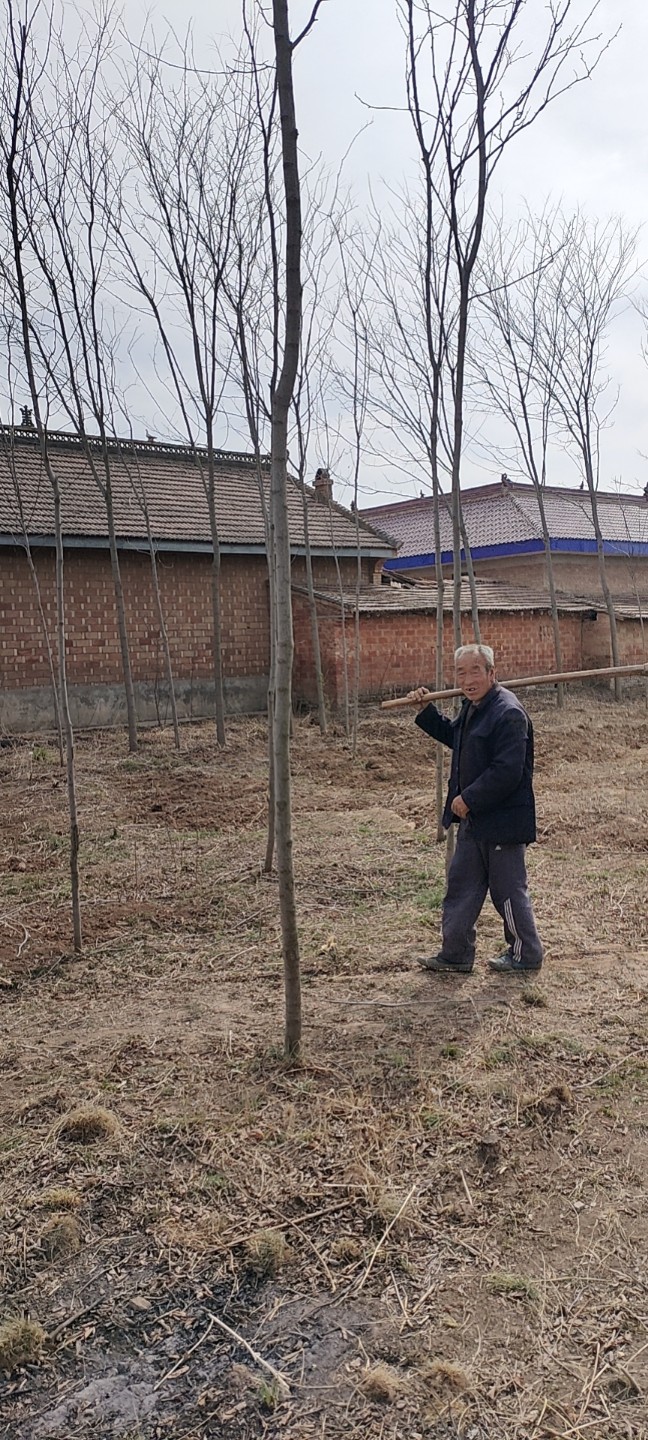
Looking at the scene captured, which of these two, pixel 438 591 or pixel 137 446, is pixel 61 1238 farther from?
pixel 137 446

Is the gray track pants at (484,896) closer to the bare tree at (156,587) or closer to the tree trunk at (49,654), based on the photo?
the tree trunk at (49,654)

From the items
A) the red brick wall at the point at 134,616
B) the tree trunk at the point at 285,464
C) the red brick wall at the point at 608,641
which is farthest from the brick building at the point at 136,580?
the tree trunk at the point at 285,464

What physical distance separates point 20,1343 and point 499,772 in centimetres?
287

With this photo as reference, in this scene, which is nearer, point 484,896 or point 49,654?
point 484,896

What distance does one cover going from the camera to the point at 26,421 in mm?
16000

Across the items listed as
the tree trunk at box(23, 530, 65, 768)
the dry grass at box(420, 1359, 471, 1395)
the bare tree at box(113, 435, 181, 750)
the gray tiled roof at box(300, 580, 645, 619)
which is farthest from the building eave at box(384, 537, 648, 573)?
the dry grass at box(420, 1359, 471, 1395)

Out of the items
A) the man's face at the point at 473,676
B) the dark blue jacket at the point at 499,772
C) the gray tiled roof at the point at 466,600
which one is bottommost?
the dark blue jacket at the point at 499,772

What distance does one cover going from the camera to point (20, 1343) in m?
2.40

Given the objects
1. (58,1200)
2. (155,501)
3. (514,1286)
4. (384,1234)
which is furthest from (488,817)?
(155,501)

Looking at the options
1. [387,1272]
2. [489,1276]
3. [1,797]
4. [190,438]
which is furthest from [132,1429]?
[190,438]

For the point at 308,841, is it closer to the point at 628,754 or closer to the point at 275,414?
the point at 275,414

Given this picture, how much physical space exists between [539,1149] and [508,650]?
52.5ft

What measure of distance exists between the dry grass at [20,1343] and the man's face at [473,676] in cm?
304

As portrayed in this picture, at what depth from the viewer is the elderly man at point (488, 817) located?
4.54 meters
